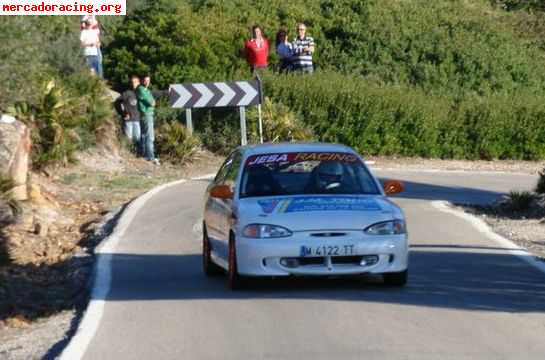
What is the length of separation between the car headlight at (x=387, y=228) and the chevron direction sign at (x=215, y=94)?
16.3 meters

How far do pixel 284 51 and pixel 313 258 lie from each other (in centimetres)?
2031

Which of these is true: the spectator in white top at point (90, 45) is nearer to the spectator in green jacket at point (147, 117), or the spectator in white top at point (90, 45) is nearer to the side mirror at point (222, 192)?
the spectator in green jacket at point (147, 117)

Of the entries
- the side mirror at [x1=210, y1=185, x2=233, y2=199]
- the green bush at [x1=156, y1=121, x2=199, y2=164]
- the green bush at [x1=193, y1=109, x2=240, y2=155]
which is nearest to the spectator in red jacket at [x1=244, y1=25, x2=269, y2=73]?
the green bush at [x1=193, y1=109, x2=240, y2=155]

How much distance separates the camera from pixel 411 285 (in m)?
13.4

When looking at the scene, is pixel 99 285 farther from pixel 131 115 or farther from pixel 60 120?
pixel 131 115

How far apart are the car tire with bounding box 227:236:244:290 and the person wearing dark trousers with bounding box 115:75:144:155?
1530 centimetres

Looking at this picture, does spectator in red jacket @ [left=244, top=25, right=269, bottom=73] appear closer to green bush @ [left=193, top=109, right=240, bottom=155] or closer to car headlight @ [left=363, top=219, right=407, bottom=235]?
green bush @ [left=193, top=109, right=240, bottom=155]

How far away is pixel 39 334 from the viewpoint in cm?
1154

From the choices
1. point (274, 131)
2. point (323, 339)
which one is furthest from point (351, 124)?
point (323, 339)

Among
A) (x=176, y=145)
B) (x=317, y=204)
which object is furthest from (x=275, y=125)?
(x=317, y=204)

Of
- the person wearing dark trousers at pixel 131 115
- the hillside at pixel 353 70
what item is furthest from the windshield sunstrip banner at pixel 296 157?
the person wearing dark trousers at pixel 131 115

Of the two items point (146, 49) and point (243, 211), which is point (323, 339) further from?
point (146, 49)

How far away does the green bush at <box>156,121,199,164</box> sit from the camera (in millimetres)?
28453

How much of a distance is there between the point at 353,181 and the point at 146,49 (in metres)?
19.6
